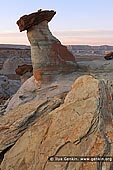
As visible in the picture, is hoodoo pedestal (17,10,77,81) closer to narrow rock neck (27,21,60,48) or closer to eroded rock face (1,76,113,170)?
narrow rock neck (27,21,60,48)

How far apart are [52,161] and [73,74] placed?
20.9ft

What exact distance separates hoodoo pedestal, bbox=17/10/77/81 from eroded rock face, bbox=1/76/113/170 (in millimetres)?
4848

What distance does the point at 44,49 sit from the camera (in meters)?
11.6

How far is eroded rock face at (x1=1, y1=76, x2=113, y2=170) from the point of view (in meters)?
5.59

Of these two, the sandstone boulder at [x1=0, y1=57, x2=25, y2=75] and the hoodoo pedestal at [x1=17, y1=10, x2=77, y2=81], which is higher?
the hoodoo pedestal at [x1=17, y1=10, x2=77, y2=81]

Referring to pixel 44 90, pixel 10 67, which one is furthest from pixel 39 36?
pixel 10 67

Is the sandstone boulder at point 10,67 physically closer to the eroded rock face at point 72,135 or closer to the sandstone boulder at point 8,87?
the sandstone boulder at point 8,87

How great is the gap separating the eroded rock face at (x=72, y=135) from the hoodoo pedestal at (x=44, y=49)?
15.9ft

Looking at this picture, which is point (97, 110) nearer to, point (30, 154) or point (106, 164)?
point (106, 164)

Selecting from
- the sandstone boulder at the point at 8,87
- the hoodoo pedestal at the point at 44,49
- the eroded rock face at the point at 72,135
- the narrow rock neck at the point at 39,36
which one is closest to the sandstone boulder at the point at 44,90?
the hoodoo pedestal at the point at 44,49

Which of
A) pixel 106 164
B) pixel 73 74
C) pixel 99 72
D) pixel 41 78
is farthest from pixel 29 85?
pixel 106 164

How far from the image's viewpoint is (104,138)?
560 cm

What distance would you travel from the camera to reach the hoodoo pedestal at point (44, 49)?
11.6 metres

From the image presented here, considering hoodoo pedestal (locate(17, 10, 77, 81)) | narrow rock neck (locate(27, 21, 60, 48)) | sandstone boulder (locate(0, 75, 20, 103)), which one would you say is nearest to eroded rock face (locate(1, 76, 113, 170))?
hoodoo pedestal (locate(17, 10, 77, 81))
